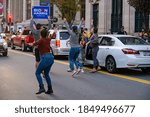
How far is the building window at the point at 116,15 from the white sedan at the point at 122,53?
21451 millimetres

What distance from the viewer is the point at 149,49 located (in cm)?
1430

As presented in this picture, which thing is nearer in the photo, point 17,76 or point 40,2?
point 17,76

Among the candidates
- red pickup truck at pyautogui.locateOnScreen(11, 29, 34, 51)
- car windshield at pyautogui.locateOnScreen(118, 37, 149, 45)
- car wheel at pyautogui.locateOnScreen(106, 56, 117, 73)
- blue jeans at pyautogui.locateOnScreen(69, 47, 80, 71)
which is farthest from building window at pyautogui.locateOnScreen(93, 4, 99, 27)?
blue jeans at pyautogui.locateOnScreen(69, 47, 80, 71)

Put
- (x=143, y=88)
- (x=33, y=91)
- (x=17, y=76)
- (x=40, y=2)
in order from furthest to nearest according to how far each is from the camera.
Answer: (x=40, y=2) → (x=17, y=76) → (x=143, y=88) → (x=33, y=91)

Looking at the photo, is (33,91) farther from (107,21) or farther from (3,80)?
(107,21)

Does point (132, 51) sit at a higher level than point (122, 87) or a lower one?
higher

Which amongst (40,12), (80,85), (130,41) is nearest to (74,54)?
(80,85)

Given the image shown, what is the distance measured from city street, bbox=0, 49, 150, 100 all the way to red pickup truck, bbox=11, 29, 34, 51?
454 inches

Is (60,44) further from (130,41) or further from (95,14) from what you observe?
(95,14)

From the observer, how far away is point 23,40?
28.1 meters

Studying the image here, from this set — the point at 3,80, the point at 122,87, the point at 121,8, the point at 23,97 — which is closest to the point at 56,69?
the point at 3,80

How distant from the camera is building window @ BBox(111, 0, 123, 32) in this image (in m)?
36.7

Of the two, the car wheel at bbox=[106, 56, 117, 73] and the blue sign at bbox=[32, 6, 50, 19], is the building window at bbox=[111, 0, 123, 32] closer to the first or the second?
the blue sign at bbox=[32, 6, 50, 19]

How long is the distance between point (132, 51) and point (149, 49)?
2.45ft
